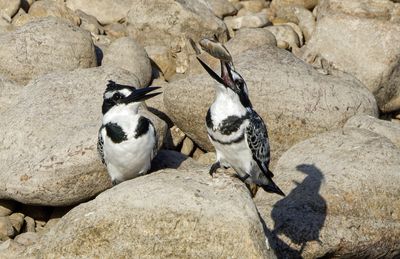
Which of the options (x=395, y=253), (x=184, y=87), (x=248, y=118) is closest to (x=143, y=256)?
(x=248, y=118)

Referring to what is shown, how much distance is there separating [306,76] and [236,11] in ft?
12.0

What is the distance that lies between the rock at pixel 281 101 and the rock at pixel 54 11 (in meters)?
2.79

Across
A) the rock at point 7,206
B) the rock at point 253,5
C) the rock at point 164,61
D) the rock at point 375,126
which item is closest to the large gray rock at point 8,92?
the rock at point 7,206

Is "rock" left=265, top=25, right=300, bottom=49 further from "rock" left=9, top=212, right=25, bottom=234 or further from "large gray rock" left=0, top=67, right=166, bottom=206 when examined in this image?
"rock" left=9, top=212, right=25, bottom=234

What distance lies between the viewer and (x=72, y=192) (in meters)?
8.97

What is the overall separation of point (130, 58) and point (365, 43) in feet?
10.6

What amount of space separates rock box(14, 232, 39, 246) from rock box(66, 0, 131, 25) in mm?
5120

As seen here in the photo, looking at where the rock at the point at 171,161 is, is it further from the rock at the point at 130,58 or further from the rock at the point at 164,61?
the rock at the point at 164,61

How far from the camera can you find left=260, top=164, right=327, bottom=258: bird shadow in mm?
8281

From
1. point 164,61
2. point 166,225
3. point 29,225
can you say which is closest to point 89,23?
point 164,61

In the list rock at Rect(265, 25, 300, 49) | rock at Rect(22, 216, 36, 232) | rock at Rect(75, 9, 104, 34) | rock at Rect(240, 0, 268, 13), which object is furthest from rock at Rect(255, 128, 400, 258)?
rock at Rect(240, 0, 268, 13)

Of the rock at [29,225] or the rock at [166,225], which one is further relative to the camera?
the rock at [29,225]

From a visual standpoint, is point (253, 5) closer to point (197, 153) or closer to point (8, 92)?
point (197, 153)

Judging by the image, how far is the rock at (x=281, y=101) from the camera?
33.1 feet
